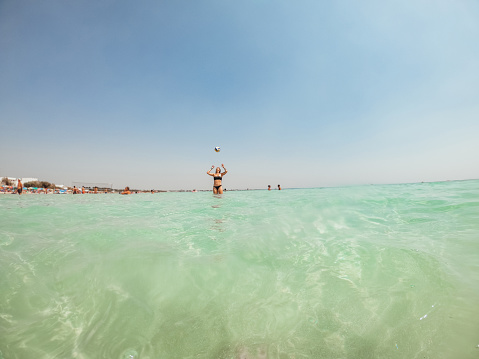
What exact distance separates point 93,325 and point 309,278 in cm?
295

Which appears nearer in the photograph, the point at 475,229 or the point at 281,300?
the point at 281,300

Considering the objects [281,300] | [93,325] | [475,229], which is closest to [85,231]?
[93,325]

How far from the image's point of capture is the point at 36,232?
17.6 ft

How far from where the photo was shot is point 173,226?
20.2 ft

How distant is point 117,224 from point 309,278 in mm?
5877

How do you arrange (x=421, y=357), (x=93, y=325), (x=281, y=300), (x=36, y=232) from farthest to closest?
1. (x=36, y=232)
2. (x=281, y=300)
3. (x=93, y=325)
4. (x=421, y=357)

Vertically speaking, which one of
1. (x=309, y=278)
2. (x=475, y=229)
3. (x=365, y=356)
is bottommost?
(x=365, y=356)

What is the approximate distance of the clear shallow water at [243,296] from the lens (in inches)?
81.4

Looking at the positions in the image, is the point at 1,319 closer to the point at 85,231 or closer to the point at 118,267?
the point at 118,267

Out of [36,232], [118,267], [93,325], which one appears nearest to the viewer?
[93,325]

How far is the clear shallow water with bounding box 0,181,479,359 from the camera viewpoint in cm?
207

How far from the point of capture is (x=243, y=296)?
9.18 ft

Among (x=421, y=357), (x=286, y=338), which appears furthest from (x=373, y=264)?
(x=286, y=338)

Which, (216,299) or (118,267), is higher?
(118,267)
